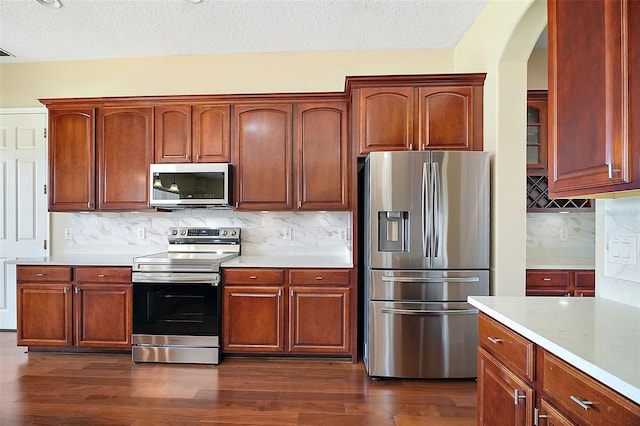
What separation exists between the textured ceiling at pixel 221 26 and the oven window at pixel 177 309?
2245 mm

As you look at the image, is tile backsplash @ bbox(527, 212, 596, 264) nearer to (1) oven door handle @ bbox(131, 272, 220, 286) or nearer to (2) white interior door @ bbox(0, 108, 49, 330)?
(1) oven door handle @ bbox(131, 272, 220, 286)

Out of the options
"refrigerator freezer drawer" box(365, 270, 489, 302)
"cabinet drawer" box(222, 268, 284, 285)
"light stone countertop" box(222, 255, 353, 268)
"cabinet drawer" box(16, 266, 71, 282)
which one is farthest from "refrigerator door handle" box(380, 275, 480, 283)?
"cabinet drawer" box(16, 266, 71, 282)

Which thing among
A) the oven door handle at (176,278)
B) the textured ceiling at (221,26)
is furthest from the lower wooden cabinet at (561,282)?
the oven door handle at (176,278)

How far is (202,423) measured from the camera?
7.09 feet

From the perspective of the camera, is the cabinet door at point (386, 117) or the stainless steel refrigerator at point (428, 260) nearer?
the stainless steel refrigerator at point (428, 260)

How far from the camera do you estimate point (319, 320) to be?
3.00 meters

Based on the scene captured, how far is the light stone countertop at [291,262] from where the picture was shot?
302 cm

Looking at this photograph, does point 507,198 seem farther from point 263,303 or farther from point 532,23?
point 263,303

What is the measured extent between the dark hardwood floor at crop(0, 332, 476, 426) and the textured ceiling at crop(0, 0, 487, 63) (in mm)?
2880

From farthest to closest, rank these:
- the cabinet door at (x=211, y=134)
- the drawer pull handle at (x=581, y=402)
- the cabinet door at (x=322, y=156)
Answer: the cabinet door at (x=211, y=134) → the cabinet door at (x=322, y=156) → the drawer pull handle at (x=581, y=402)

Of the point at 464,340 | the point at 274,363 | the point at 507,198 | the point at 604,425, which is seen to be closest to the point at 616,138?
the point at 604,425

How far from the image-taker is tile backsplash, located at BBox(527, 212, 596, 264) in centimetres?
352

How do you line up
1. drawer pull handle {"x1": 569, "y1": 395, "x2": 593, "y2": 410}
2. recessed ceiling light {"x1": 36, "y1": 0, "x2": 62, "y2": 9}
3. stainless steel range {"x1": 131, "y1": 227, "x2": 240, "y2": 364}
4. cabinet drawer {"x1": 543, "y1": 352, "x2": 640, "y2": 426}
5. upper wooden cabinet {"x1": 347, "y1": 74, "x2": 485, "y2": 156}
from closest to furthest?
cabinet drawer {"x1": 543, "y1": 352, "x2": 640, "y2": 426} < drawer pull handle {"x1": 569, "y1": 395, "x2": 593, "y2": 410} < recessed ceiling light {"x1": 36, "y1": 0, "x2": 62, "y2": 9} < upper wooden cabinet {"x1": 347, "y1": 74, "x2": 485, "y2": 156} < stainless steel range {"x1": 131, "y1": 227, "x2": 240, "y2": 364}

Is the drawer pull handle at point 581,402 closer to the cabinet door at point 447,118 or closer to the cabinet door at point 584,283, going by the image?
the cabinet door at point 447,118
